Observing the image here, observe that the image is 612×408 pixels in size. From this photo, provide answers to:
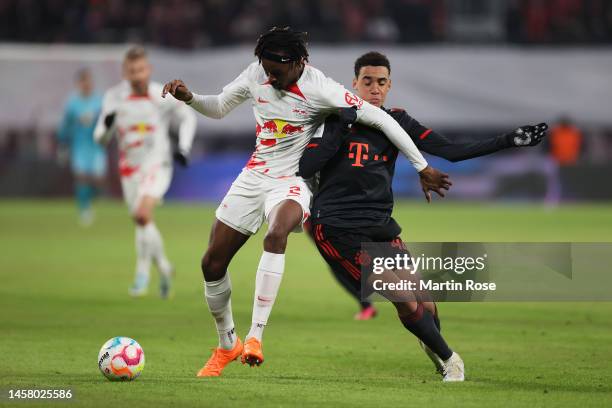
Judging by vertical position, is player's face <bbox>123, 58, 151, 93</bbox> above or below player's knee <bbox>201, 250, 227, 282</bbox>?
above

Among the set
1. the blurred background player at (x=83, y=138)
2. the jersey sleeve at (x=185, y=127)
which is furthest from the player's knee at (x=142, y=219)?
the blurred background player at (x=83, y=138)

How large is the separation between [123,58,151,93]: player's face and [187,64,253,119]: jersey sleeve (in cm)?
513

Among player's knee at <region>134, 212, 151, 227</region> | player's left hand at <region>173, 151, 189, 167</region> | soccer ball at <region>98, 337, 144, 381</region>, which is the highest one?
player's left hand at <region>173, 151, 189, 167</region>

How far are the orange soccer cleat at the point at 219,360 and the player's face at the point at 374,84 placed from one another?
191cm

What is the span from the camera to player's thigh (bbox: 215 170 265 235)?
26.5 ft

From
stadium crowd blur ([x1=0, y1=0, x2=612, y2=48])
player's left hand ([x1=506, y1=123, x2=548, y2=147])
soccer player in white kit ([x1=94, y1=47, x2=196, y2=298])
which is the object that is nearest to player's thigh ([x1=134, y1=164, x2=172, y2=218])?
soccer player in white kit ([x1=94, y1=47, x2=196, y2=298])

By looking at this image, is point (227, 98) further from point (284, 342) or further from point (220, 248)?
point (284, 342)

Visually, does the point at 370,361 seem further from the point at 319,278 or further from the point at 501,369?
the point at 319,278

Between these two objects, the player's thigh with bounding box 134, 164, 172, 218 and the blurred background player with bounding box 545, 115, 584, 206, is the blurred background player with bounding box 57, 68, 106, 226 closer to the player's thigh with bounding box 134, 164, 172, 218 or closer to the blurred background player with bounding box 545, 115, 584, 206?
the player's thigh with bounding box 134, 164, 172, 218

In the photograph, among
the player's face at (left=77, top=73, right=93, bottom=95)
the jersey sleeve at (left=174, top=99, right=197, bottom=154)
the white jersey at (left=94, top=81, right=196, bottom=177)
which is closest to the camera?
the jersey sleeve at (left=174, top=99, right=197, bottom=154)

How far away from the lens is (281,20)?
2991cm

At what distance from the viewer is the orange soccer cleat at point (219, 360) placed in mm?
8203

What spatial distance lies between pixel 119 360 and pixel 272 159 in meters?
1.69

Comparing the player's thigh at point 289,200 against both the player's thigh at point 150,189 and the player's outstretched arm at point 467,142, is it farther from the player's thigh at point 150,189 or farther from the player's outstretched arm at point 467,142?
the player's thigh at point 150,189
